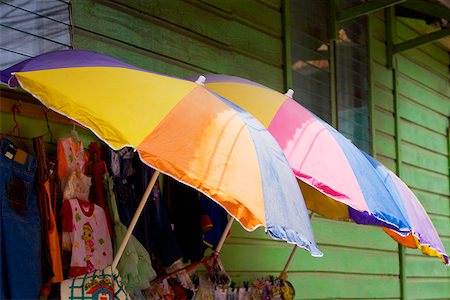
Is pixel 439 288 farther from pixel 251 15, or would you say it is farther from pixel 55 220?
pixel 55 220

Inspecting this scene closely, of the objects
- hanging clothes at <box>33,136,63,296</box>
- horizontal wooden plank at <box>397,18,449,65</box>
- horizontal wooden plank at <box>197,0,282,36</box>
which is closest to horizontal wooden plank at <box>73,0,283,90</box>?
horizontal wooden plank at <box>197,0,282,36</box>

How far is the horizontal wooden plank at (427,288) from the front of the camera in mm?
7137

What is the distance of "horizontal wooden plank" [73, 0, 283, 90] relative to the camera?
13.5 feet

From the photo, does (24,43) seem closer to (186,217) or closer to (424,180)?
(186,217)

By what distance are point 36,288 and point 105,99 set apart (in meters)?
0.98

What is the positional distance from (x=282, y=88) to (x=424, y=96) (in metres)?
2.78

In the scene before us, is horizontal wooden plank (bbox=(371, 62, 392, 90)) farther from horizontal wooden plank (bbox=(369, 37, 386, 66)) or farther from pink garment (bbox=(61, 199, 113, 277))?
pink garment (bbox=(61, 199, 113, 277))

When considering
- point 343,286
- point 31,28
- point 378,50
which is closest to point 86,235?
point 31,28

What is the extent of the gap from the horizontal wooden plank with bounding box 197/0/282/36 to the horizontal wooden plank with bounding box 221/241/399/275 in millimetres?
1593

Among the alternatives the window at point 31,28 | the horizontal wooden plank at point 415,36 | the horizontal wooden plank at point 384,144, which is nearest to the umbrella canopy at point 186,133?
the window at point 31,28

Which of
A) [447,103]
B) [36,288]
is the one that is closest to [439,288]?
[447,103]

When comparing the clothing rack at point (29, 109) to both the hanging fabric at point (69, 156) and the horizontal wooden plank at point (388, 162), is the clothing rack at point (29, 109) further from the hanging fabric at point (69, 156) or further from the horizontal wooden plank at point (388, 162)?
the horizontal wooden plank at point (388, 162)

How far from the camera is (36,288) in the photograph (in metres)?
3.25

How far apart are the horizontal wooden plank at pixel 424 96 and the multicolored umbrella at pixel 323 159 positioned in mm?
3515
